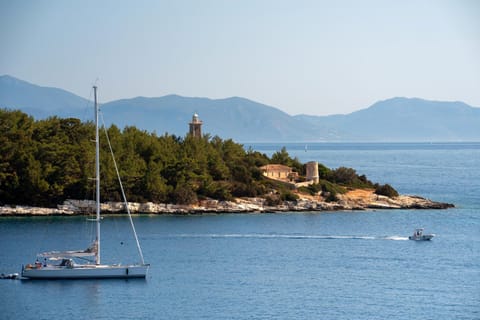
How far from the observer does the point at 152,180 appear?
6975cm

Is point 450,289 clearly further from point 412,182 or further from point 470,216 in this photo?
point 412,182

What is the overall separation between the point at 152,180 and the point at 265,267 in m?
26.1

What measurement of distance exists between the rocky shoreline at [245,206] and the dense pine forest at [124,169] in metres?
0.89

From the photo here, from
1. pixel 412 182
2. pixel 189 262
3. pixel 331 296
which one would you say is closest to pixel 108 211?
pixel 189 262

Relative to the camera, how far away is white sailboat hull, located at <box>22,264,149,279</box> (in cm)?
4066

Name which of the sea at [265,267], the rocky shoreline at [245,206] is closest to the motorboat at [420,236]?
the sea at [265,267]

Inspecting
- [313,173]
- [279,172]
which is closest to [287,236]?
[313,173]

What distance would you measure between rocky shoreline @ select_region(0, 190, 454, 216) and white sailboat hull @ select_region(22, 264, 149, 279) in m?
24.3

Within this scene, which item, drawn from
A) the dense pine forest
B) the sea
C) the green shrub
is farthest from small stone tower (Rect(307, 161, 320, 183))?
the sea

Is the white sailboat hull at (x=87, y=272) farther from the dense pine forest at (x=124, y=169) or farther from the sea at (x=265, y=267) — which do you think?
the dense pine forest at (x=124, y=169)

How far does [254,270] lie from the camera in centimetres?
4419

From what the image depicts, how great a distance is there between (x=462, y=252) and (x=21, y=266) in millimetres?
23774

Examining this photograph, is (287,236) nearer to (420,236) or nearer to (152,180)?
(420,236)

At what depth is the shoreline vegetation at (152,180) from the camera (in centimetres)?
6706
